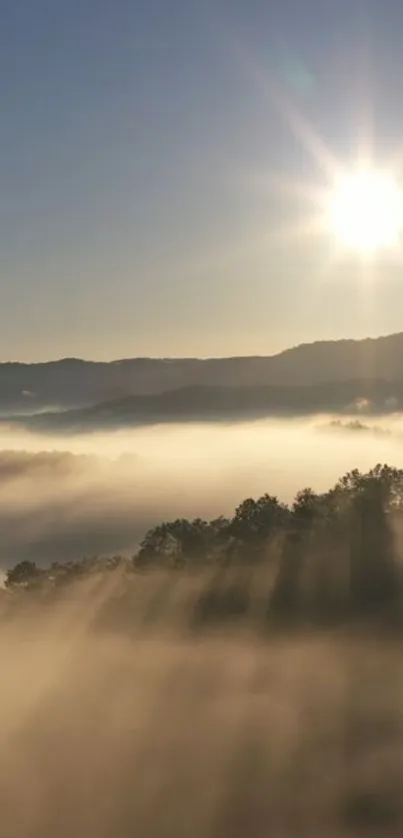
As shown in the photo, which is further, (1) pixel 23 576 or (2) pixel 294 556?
(1) pixel 23 576

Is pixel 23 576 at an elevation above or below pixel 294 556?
below

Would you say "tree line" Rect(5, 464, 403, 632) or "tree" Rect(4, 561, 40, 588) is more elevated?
"tree line" Rect(5, 464, 403, 632)

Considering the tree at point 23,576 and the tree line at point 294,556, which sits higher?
the tree line at point 294,556

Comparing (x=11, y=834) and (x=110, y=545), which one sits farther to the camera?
(x=110, y=545)

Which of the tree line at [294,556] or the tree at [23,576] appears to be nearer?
the tree line at [294,556]

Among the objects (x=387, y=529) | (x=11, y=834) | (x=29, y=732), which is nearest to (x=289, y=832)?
(x=11, y=834)

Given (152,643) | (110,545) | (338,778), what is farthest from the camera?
(110,545)

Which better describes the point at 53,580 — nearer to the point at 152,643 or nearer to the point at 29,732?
the point at 152,643

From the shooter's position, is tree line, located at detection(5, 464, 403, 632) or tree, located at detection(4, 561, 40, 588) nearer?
tree line, located at detection(5, 464, 403, 632)
